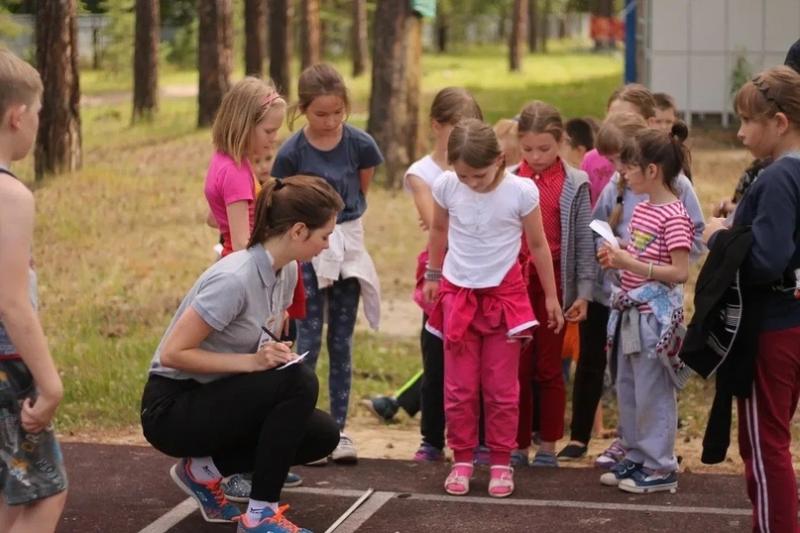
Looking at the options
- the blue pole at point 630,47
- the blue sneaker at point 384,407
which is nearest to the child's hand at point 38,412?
the blue sneaker at point 384,407

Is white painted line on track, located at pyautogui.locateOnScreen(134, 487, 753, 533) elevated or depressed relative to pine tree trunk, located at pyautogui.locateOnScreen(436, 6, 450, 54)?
depressed

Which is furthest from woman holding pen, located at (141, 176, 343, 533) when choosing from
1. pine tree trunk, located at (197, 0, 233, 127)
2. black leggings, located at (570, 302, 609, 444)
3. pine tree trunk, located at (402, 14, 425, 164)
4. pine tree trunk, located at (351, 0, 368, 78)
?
pine tree trunk, located at (351, 0, 368, 78)

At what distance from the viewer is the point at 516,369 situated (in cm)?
639

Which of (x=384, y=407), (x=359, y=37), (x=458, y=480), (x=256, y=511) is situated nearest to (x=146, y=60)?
(x=359, y=37)

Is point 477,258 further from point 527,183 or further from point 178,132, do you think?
point 178,132

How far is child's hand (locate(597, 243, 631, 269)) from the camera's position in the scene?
19.8 ft

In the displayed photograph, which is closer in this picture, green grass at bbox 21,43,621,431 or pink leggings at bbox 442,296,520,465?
pink leggings at bbox 442,296,520,465

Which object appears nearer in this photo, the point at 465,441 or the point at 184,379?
the point at 184,379

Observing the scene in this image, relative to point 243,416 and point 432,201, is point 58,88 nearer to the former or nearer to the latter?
point 432,201

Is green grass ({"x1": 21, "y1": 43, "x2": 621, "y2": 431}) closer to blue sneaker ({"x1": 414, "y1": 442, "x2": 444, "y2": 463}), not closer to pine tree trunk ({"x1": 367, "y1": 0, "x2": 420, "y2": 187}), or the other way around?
pine tree trunk ({"x1": 367, "y1": 0, "x2": 420, "y2": 187})

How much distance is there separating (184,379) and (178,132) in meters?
19.6

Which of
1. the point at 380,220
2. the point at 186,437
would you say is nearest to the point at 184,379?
the point at 186,437

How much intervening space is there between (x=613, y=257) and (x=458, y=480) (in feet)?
3.95

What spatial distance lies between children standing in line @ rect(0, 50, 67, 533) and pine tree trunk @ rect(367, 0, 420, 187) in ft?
47.4
